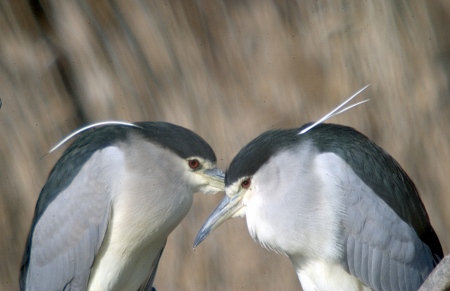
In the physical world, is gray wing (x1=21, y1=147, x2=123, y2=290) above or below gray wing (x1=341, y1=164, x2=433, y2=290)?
above

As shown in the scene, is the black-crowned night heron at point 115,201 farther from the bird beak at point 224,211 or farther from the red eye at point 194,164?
the bird beak at point 224,211

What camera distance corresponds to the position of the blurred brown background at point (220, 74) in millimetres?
3963

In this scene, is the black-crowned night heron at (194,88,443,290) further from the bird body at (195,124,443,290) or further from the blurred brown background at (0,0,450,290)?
the blurred brown background at (0,0,450,290)

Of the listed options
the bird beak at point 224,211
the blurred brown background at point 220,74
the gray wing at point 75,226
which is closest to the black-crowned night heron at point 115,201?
the gray wing at point 75,226

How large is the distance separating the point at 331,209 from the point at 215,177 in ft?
1.68

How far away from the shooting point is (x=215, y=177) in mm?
3100

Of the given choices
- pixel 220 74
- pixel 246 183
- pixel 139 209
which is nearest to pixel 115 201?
pixel 139 209

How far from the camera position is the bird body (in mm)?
2844

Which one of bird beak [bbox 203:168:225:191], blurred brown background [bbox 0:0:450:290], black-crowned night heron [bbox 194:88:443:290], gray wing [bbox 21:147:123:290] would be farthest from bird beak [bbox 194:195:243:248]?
blurred brown background [bbox 0:0:450:290]

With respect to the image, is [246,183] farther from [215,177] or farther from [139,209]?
[139,209]

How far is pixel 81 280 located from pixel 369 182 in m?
1.18

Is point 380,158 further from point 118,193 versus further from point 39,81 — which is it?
point 39,81

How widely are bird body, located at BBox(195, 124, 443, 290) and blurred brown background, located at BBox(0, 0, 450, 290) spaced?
1095 mm

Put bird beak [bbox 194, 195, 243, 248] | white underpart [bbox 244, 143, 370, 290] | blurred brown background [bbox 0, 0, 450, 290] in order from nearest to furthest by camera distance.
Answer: white underpart [bbox 244, 143, 370, 290]
bird beak [bbox 194, 195, 243, 248]
blurred brown background [bbox 0, 0, 450, 290]
